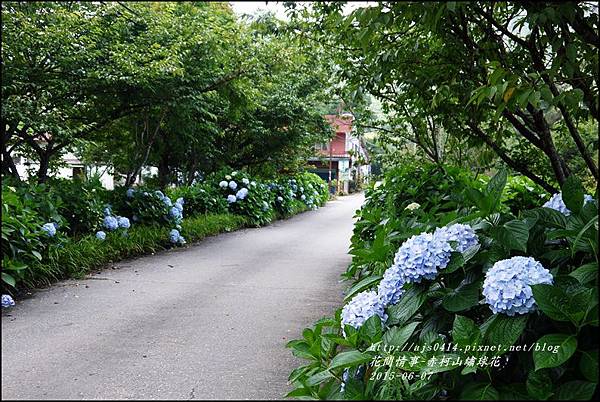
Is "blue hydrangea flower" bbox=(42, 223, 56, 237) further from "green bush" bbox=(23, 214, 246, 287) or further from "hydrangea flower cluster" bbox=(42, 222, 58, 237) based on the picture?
"green bush" bbox=(23, 214, 246, 287)

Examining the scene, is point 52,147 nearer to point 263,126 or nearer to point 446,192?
point 446,192

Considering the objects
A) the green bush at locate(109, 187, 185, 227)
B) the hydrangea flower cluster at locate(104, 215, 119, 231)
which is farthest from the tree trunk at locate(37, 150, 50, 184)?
the hydrangea flower cluster at locate(104, 215, 119, 231)

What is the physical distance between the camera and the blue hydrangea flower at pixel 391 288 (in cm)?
199

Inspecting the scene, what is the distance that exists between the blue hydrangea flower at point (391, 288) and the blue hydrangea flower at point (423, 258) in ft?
0.19

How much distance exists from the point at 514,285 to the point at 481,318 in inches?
14.5

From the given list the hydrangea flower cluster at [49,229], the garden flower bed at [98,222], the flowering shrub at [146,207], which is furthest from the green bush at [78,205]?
the flowering shrub at [146,207]

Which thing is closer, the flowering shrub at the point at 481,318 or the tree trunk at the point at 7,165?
the flowering shrub at the point at 481,318

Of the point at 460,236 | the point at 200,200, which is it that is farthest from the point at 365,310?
the point at 200,200

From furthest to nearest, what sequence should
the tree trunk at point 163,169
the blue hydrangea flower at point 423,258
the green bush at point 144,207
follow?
the tree trunk at point 163,169 < the green bush at point 144,207 < the blue hydrangea flower at point 423,258

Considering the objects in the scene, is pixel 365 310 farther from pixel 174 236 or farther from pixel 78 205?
pixel 174 236

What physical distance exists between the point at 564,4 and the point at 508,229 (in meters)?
0.83

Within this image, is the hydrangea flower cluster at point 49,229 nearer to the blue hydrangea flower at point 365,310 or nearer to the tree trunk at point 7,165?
the tree trunk at point 7,165

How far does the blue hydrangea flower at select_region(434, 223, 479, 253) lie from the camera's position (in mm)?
1986

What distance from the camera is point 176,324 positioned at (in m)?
3.94
